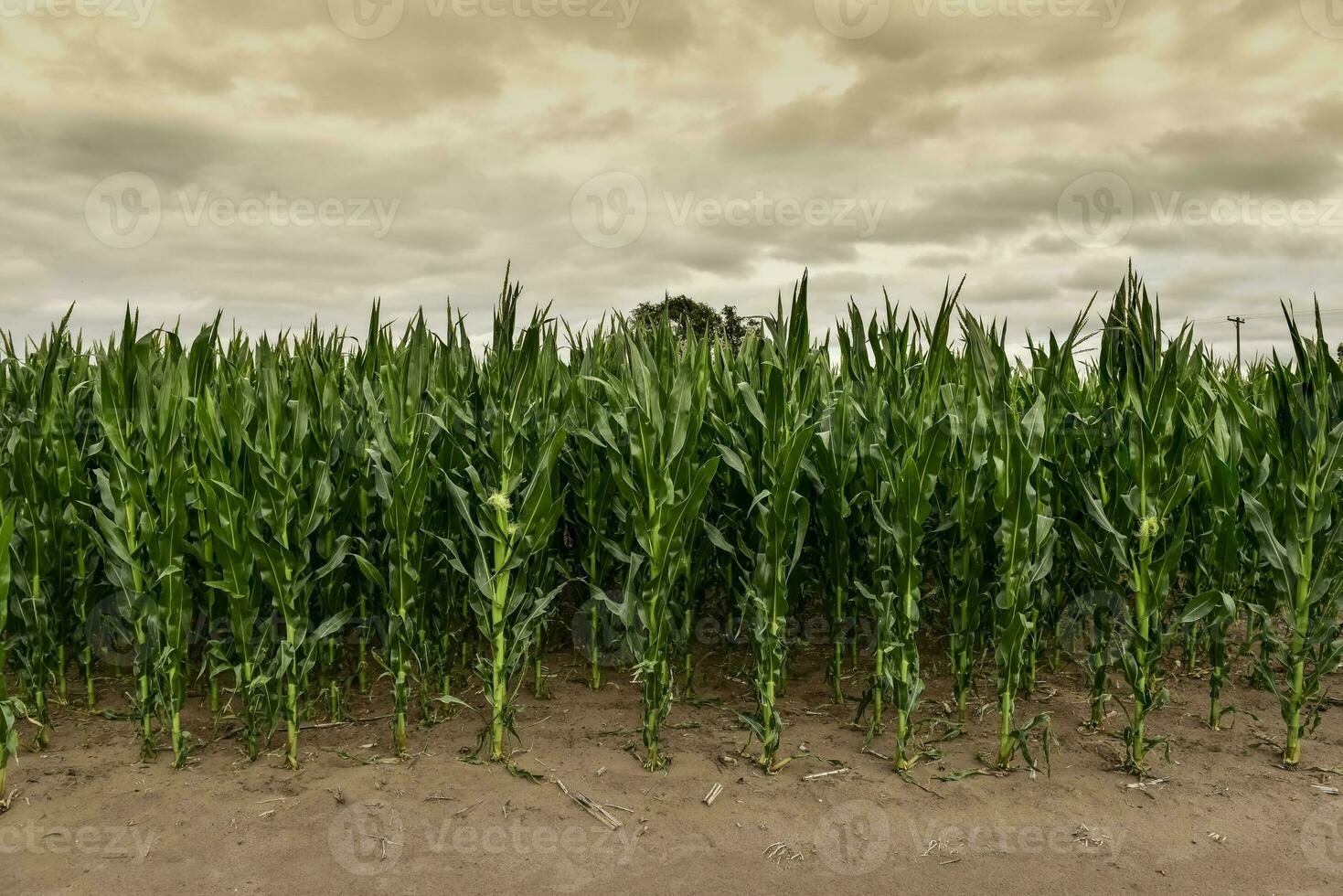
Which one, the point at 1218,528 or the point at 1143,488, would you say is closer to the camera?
the point at 1143,488

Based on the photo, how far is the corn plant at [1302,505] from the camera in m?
3.57

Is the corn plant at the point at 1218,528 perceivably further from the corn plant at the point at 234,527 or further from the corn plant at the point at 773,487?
the corn plant at the point at 234,527

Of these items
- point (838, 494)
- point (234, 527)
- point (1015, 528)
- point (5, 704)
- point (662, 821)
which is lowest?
point (662, 821)

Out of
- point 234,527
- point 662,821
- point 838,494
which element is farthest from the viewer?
point 838,494

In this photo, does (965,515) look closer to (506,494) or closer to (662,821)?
(662,821)

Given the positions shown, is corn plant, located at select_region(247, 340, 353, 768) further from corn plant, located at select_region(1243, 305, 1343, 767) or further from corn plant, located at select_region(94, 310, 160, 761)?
corn plant, located at select_region(1243, 305, 1343, 767)

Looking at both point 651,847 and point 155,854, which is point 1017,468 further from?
point 155,854

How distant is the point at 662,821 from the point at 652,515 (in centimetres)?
115

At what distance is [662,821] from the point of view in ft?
10.6

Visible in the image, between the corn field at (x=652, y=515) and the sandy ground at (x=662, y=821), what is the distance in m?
0.16

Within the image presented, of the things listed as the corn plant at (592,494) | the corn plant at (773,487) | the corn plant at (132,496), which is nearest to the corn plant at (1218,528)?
the corn plant at (773,487)

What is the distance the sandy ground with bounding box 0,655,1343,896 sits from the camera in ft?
9.67

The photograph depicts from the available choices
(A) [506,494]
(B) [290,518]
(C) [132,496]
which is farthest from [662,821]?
(C) [132,496]

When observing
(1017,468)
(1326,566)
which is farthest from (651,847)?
(1326,566)
